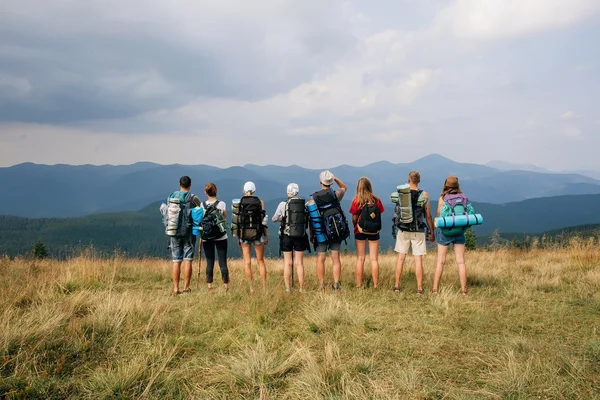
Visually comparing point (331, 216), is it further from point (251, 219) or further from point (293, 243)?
point (251, 219)

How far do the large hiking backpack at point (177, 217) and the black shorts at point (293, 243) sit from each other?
2.07 m

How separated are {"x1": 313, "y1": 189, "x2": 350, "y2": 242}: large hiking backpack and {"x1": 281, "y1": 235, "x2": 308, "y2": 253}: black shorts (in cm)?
52

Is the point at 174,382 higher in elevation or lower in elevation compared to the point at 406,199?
lower

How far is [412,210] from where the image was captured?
7.21 m

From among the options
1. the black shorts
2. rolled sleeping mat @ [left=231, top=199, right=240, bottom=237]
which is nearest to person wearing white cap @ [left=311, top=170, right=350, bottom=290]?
the black shorts

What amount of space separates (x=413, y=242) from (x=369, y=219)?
3.30ft

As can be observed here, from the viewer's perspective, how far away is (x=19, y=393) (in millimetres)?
3533

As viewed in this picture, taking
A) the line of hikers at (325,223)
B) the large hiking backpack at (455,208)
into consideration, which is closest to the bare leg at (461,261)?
the line of hikers at (325,223)

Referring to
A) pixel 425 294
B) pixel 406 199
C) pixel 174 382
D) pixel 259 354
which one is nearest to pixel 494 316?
pixel 425 294

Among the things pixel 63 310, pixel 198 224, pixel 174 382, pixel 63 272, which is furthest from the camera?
pixel 63 272

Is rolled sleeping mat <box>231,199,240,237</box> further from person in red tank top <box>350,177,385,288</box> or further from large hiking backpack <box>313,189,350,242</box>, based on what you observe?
person in red tank top <box>350,177,385,288</box>

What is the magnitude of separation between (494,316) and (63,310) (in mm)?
6762

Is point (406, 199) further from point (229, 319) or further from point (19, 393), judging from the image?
point (19, 393)

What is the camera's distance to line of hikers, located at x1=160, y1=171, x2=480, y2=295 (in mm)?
7172
